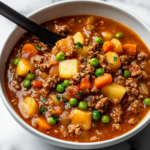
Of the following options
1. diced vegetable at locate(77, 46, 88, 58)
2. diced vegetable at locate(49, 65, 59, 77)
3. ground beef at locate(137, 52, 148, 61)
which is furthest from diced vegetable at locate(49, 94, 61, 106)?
ground beef at locate(137, 52, 148, 61)

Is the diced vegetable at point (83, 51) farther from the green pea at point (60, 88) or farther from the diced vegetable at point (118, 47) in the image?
the green pea at point (60, 88)

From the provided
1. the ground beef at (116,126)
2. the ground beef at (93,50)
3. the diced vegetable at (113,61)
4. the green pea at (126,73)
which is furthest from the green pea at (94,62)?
the ground beef at (116,126)

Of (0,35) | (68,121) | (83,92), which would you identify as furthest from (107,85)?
(0,35)

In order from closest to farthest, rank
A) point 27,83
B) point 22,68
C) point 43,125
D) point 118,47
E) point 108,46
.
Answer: point 43,125 < point 27,83 < point 22,68 < point 108,46 < point 118,47

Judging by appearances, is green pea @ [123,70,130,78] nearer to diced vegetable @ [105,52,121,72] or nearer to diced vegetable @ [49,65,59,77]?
diced vegetable @ [105,52,121,72]

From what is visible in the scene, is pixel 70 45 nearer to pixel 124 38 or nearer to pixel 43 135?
pixel 124 38

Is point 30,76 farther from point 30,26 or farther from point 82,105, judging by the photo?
point 82,105

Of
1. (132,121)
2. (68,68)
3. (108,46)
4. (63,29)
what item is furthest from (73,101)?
(63,29)
